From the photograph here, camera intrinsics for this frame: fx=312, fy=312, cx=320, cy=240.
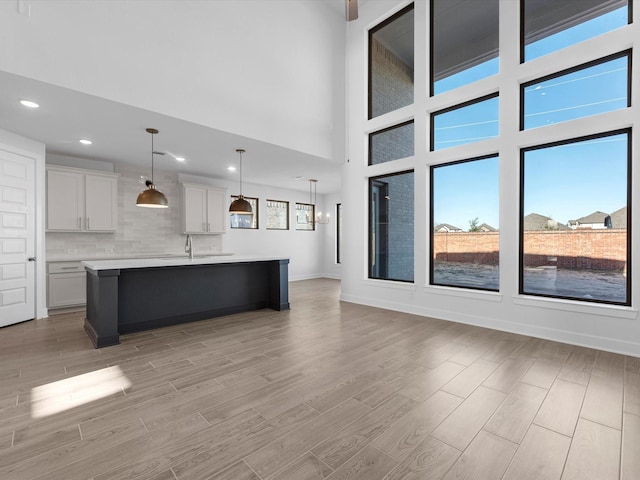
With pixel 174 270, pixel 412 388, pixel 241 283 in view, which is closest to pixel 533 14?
pixel 412 388

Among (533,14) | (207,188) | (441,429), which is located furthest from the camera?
(207,188)

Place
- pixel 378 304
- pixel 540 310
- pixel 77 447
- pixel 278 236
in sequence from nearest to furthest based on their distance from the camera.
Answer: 1. pixel 77 447
2. pixel 540 310
3. pixel 378 304
4. pixel 278 236

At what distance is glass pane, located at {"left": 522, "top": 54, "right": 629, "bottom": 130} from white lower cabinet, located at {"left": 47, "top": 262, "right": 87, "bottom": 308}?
24.3 feet

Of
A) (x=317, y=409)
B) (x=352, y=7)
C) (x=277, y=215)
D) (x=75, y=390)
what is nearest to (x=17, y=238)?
(x=75, y=390)

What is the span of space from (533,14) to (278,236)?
7.10m

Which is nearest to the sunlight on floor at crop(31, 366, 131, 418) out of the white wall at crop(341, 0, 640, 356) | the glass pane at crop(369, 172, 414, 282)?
the white wall at crop(341, 0, 640, 356)

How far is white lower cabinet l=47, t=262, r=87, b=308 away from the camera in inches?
205

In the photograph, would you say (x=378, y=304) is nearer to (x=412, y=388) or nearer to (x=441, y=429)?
(x=412, y=388)

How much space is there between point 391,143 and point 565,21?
8.87ft

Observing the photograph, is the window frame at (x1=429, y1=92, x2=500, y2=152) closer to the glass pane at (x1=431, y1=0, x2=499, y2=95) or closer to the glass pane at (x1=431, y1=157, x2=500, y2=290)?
the glass pane at (x1=431, y1=0, x2=499, y2=95)

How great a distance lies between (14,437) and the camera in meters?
1.93

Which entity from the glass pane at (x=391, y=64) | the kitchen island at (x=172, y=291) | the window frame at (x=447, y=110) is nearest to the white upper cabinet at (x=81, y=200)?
the kitchen island at (x=172, y=291)

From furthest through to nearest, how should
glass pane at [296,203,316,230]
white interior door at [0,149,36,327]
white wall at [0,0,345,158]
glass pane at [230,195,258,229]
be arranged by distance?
glass pane at [296,203,316,230] < glass pane at [230,195,258,229] < white interior door at [0,149,36,327] < white wall at [0,0,345,158]

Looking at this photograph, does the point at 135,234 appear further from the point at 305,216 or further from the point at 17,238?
the point at 305,216
